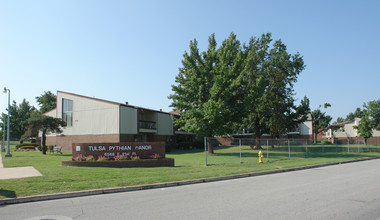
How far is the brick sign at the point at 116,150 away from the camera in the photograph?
17328mm

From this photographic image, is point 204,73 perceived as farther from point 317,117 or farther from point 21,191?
point 317,117

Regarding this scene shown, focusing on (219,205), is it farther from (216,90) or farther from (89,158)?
(216,90)

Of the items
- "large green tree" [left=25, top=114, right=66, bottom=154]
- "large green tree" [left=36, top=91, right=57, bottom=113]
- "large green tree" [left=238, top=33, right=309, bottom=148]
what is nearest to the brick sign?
"large green tree" [left=25, top=114, right=66, bottom=154]

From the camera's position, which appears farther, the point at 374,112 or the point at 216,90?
the point at 374,112

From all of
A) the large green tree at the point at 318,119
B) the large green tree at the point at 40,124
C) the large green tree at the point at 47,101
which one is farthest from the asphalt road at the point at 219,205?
the large green tree at the point at 47,101

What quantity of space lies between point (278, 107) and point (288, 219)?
35.0 meters

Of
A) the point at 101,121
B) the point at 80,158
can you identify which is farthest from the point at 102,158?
the point at 101,121

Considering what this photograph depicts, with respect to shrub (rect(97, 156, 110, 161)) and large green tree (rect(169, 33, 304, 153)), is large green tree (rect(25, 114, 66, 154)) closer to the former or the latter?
large green tree (rect(169, 33, 304, 153))

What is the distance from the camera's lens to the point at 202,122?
2859 cm

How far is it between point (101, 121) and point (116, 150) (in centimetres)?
1943

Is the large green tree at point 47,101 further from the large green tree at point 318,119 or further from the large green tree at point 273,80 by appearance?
the large green tree at point 318,119

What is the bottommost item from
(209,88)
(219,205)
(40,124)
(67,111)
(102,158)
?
(219,205)

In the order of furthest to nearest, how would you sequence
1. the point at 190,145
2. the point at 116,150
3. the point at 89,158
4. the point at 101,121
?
the point at 190,145, the point at 101,121, the point at 116,150, the point at 89,158

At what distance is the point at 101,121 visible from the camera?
117 ft
